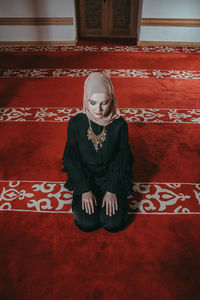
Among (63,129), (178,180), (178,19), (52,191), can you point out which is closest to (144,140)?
(178,180)

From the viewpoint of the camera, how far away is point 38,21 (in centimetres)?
610

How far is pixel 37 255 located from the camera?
55.2 inches

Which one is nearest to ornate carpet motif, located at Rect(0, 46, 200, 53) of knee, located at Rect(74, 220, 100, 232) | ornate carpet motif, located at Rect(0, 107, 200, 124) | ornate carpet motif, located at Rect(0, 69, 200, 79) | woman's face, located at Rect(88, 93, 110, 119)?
ornate carpet motif, located at Rect(0, 69, 200, 79)

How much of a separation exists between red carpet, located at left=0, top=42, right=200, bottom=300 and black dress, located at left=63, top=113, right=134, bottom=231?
0.45 feet

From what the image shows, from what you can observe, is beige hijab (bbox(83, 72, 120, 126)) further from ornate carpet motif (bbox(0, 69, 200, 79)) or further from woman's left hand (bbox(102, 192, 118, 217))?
ornate carpet motif (bbox(0, 69, 200, 79))

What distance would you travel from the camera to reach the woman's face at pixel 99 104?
3.77ft

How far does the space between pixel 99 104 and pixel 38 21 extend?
605 centimetres

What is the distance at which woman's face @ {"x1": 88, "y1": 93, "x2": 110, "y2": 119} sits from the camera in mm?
1150

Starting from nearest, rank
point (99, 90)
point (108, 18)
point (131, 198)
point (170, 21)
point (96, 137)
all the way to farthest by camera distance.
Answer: point (99, 90) → point (96, 137) → point (131, 198) → point (170, 21) → point (108, 18)

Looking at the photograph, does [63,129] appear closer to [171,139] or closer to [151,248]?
[171,139]

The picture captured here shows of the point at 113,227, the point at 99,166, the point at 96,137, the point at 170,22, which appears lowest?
the point at 113,227

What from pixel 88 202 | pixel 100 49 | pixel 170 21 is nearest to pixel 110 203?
pixel 88 202

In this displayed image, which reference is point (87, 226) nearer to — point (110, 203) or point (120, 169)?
point (110, 203)

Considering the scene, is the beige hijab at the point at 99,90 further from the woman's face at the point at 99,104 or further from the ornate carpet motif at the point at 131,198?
the ornate carpet motif at the point at 131,198
